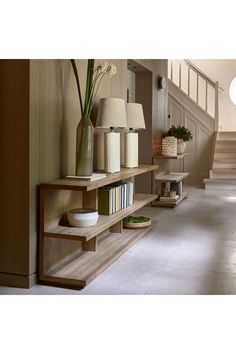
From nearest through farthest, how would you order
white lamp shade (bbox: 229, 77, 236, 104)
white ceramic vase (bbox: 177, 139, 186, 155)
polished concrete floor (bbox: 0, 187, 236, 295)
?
polished concrete floor (bbox: 0, 187, 236, 295)
white ceramic vase (bbox: 177, 139, 186, 155)
white lamp shade (bbox: 229, 77, 236, 104)

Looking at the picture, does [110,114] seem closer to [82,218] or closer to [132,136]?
[132,136]

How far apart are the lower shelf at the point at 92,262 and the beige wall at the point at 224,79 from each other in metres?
6.75

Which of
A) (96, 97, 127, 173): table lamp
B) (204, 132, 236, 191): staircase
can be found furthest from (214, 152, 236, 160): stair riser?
(96, 97, 127, 173): table lamp

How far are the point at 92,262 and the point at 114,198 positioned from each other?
0.67m

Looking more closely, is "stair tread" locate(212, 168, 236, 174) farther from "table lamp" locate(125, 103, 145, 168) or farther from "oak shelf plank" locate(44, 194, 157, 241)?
"oak shelf plank" locate(44, 194, 157, 241)

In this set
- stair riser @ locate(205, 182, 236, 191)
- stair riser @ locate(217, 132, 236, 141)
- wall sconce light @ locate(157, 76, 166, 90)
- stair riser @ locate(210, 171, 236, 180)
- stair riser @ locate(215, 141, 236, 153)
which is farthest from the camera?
stair riser @ locate(217, 132, 236, 141)

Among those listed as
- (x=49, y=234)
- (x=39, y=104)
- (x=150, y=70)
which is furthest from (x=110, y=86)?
(x=150, y=70)

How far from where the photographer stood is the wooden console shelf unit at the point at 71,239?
3.08 meters

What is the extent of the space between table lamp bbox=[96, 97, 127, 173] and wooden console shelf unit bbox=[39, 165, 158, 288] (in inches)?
5.1

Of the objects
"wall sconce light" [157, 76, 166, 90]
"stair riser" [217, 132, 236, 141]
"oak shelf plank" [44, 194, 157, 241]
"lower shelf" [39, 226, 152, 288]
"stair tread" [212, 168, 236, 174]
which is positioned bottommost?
"lower shelf" [39, 226, 152, 288]

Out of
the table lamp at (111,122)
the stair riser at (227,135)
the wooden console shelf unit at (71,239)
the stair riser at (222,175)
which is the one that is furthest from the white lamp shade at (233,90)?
the table lamp at (111,122)

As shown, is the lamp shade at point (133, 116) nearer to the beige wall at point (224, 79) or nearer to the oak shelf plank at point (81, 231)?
the oak shelf plank at point (81, 231)

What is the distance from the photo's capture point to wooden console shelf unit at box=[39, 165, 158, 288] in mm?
3084
